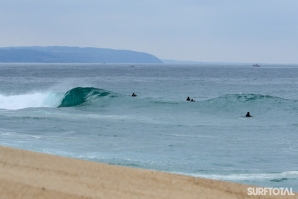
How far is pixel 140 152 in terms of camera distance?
15.5m

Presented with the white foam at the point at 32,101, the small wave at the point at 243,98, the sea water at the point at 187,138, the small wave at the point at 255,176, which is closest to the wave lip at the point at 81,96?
the white foam at the point at 32,101

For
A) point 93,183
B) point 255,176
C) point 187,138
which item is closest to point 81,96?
point 187,138

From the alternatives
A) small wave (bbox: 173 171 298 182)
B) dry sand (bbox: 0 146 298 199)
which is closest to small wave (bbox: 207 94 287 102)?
small wave (bbox: 173 171 298 182)

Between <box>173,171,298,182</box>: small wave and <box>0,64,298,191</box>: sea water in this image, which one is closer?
<box>173,171,298,182</box>: small wave

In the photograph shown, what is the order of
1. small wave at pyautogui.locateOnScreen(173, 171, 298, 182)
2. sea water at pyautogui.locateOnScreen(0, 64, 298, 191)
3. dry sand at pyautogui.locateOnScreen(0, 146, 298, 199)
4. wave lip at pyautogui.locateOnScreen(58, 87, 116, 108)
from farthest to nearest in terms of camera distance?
wave lip at pyautogui.locateOnScreen(58, 87, 116, 108), sea water at pyautogui.locateOnScreen(0, 64, 298, 191), small wave at pyautogui.locateOnScreen(173, 171, 298, 182), dry sand at pyautogui.locateOnScreen(0, 146, 298, 199)

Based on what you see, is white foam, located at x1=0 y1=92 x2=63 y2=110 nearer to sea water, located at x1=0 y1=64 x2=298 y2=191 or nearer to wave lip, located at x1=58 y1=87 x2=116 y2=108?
wave lip, located at x1=58 y1=87 x2=116 y2=108

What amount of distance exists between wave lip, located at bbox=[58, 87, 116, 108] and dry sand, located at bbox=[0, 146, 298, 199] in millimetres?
33886

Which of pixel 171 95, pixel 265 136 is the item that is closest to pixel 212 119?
pixel 265 136

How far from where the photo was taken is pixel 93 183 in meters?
6.46

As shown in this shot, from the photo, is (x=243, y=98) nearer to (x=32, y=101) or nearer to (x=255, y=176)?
(x=32, y=101)

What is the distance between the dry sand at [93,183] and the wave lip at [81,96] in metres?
33.9

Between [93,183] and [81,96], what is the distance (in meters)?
37.6

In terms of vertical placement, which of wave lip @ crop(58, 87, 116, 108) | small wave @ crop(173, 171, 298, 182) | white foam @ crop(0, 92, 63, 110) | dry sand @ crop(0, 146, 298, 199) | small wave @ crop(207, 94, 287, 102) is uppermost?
dry sand @ crop(0, 146, 298, 199)

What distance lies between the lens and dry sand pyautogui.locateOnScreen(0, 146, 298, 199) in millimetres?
6148
